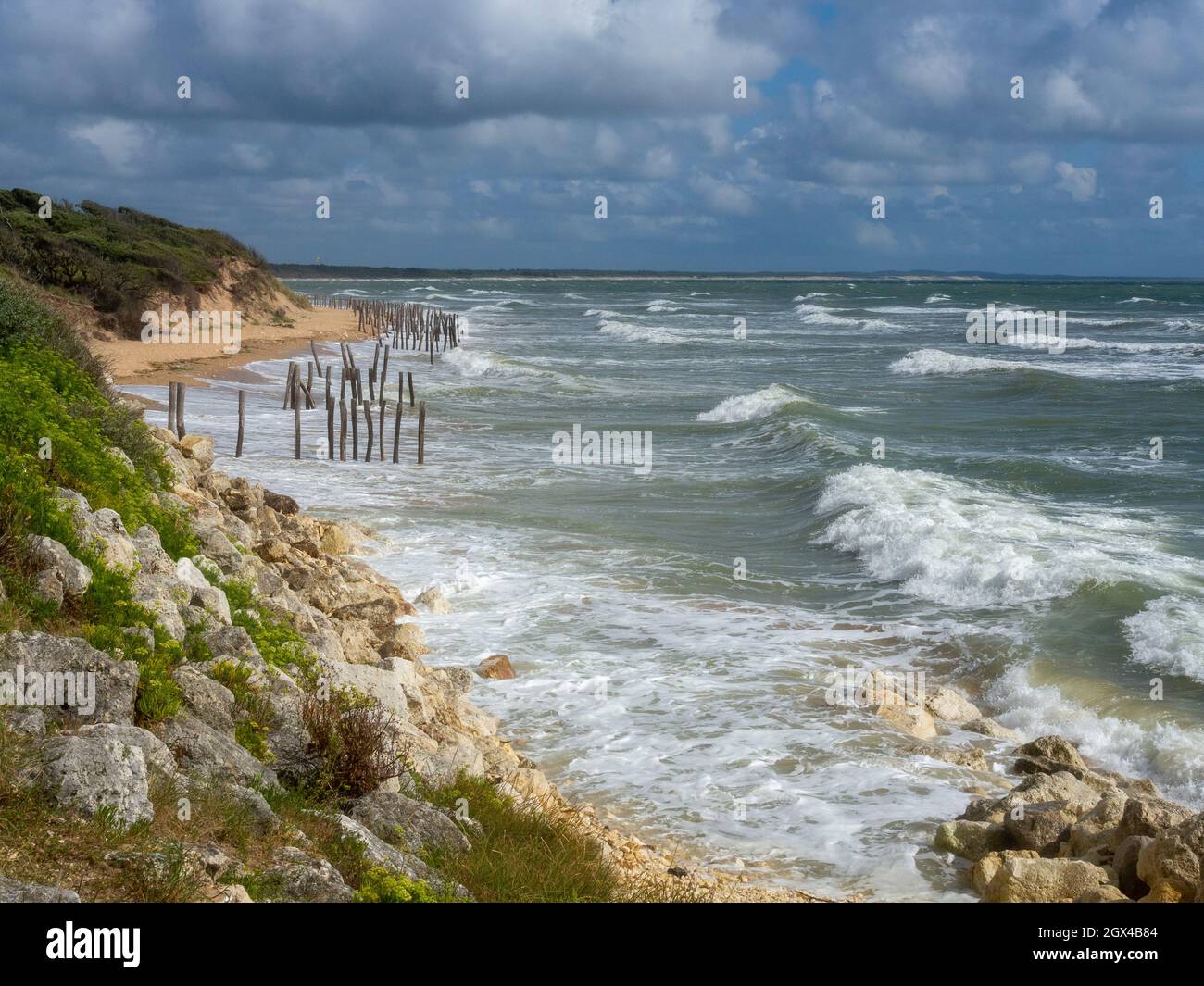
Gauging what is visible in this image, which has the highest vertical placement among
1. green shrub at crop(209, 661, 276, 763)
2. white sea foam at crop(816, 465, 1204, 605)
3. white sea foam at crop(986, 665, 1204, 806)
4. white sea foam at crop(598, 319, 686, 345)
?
white sea foam at crop(598, 319, 686, 345)

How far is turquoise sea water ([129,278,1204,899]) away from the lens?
29.8ft

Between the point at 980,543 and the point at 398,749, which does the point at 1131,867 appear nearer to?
the point at 398,749

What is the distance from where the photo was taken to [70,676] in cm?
552

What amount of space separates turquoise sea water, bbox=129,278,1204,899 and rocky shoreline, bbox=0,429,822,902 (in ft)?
2.32

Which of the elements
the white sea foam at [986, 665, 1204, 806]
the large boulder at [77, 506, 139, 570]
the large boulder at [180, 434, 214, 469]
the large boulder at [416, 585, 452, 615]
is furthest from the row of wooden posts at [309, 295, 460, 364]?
the large boulder at [77, 506, 139, 570]

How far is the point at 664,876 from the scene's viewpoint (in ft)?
22.7

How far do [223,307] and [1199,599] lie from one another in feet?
151

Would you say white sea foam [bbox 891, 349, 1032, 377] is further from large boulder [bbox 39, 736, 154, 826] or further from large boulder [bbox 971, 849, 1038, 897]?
large boulder [bbox 39, 736, 154, 826]

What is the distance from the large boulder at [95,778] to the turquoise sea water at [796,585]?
4194 mm

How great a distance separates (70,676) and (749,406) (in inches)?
1024
